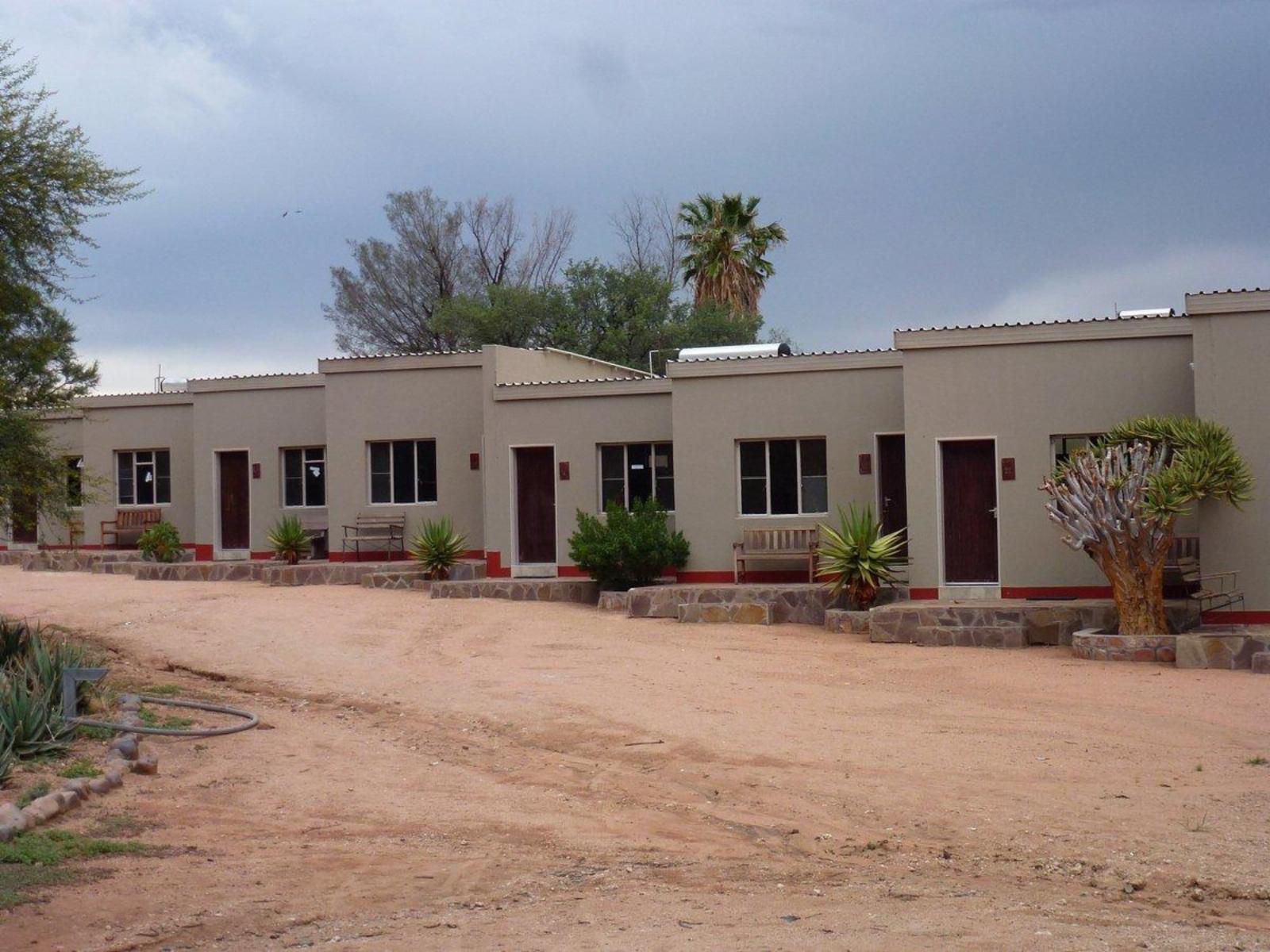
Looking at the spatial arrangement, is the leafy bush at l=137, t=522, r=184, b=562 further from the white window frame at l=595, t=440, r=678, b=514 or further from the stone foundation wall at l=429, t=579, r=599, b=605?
the white window frame at l=595, t=440, r=678, b=514

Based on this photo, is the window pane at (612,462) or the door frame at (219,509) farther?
the door frame at (219,509)

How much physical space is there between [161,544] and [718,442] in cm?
1252

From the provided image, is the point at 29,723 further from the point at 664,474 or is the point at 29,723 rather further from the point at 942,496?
the point at 664,474

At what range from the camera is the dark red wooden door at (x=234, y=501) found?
27859 mm

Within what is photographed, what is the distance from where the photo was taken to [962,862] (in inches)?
310

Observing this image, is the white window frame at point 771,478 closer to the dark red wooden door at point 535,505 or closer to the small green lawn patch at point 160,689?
the dark red wooden door at point 535,505

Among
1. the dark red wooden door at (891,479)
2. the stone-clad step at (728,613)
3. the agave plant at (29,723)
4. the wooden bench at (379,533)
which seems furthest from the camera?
the wooden bench at (379,533)

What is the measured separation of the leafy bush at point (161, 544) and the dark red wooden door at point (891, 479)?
14.7 m

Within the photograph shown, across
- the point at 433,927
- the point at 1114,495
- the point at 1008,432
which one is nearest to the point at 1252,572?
the point at 1114,495

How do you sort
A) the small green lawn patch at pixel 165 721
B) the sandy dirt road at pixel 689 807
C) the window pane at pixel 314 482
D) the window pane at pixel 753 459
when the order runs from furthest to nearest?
the window pane at pixel 314 482 → the window pane at pixel 753 459 → the small green lawn patch at pixel 165 721 → the sandy dirt road at pixel 689 807

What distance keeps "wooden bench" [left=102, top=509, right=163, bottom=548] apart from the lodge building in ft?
0.74

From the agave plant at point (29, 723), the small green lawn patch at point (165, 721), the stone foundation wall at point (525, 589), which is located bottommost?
the small green lawn patch at point (165, 721)

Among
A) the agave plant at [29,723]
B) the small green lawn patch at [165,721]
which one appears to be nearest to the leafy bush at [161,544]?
the small green lawn patch at [165,721]

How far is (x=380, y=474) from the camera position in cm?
2559
